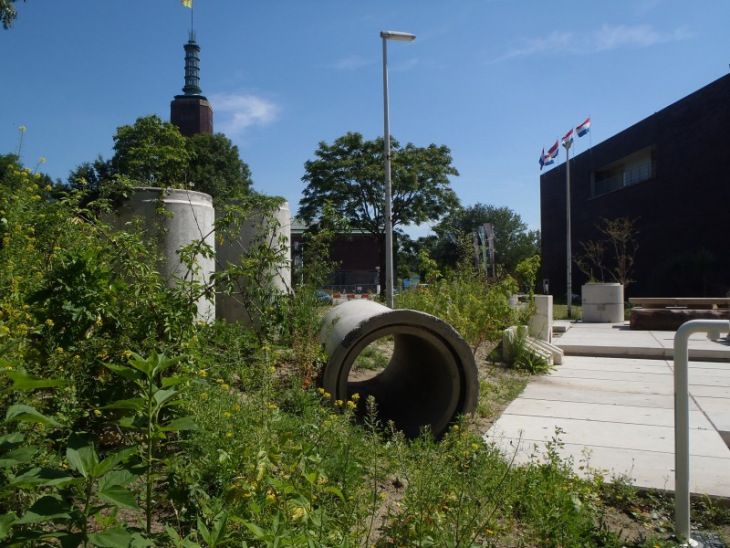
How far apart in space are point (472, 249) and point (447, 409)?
224 inches

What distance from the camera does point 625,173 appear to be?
109 ft

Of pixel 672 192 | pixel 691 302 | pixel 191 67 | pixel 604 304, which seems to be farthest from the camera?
pixel 191 67

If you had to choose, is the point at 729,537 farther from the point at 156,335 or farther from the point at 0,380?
the point at 0,380

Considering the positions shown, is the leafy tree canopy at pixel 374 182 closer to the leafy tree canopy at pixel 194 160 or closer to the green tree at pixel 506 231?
Result: the leafy tree canopy at pixel 194 160

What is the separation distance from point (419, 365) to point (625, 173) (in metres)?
30.8

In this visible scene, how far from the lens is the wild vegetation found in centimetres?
194

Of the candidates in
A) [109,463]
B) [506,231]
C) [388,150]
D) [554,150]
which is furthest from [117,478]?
[506,231]

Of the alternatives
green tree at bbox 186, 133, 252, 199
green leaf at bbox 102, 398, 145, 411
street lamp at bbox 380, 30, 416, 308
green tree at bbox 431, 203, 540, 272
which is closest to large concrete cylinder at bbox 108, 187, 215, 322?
green leaf at bbox 102, 398, 145, 411

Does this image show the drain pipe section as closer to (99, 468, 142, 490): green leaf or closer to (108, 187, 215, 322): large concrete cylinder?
(99, 468, 142, 490): green leaf

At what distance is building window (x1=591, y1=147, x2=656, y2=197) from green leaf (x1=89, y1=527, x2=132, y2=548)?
31549mm

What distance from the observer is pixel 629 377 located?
317 inches

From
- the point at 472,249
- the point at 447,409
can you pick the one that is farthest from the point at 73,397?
the point at 472,249

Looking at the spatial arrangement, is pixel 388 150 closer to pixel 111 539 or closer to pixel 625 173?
pixel 111 539

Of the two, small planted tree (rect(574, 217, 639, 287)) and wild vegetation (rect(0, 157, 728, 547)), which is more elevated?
small planted tree (rect(574, 217, 639, 287))
